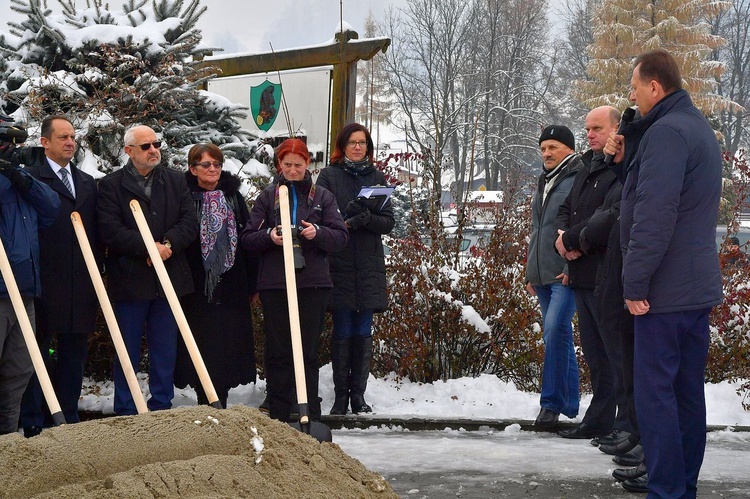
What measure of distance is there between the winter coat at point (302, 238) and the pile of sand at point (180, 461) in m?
2.73

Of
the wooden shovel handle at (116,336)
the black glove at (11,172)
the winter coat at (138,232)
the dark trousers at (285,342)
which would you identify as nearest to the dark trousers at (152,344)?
the winter coat at (138,232)

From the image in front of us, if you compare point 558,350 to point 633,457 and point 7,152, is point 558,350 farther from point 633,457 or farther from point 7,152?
point 7,152

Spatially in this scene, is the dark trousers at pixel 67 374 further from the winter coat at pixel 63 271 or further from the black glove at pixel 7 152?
the black glove at pixel 7 152

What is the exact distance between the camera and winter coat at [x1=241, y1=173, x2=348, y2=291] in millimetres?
6441

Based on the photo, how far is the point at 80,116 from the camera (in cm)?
753

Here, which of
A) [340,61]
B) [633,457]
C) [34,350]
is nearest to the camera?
[34,350]

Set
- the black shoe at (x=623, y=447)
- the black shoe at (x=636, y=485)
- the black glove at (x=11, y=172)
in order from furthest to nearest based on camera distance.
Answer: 1. the black shoe at (x=623, y=447)
2. the black glove at (x=11, y=172)
3. the black shoe at (x=636, y=485)

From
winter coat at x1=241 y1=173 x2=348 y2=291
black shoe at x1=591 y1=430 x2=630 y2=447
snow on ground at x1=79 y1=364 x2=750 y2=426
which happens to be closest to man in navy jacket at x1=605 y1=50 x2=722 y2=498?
black shoe at x1=591 y1=430 x2=630 y2=447

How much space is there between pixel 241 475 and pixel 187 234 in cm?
348

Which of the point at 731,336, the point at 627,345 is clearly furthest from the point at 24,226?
the point at 731,336

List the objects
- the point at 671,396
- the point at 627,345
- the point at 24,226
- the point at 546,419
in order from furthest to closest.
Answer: the point at 546,419
the point at 24,226
the point at 627,345
the point at 671,396

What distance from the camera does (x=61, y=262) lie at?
6.40 m

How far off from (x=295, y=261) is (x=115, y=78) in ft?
8.27

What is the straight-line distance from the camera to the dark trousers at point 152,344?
648 cm
